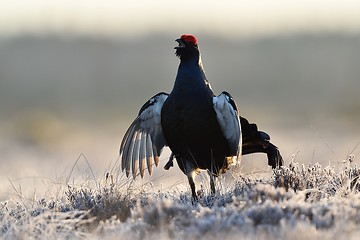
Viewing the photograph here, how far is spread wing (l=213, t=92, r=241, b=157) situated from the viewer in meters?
8.34

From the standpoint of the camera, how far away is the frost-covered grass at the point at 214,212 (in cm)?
572

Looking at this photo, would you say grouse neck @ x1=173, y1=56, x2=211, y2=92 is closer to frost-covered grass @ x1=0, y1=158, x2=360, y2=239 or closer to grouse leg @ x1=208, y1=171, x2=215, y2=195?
grouse leg @ x1=208, y1=171, x2=215, y2=195

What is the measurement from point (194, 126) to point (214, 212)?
2.08 m

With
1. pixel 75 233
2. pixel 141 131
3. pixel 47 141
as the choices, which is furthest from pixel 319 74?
pixel 75 233

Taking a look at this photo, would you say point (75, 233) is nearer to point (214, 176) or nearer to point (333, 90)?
point (214, 176)

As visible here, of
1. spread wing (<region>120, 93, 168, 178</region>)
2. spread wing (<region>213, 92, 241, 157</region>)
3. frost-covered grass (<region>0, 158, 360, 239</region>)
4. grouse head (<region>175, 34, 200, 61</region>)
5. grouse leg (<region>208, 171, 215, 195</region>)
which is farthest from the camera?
spread wing (<region>120, 93, 168, 178</region>)

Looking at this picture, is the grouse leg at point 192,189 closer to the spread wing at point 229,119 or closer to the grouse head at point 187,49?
the spread wing at point 229,119

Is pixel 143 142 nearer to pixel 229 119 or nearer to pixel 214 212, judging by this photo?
pixel 229 119

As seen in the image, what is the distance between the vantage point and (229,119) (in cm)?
843

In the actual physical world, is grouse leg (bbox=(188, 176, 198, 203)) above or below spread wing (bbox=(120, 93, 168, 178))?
below

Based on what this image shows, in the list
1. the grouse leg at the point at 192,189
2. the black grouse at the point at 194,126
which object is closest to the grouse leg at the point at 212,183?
the black grouse at the point at 194,126

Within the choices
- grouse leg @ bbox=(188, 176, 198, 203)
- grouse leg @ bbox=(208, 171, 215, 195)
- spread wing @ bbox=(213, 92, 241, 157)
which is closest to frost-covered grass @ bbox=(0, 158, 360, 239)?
grouse leg @ bbox=(188, 176, 198, 203)

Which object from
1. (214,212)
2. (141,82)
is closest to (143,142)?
(214,212)

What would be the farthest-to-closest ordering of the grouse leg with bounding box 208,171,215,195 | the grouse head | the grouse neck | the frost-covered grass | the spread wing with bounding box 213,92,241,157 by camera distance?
the grouse head → the grouse neck → the spread wing with bounding box 213,92,241,157 → the grouse leg with bounding box 208,171,215,195 → the frost-covered grass
